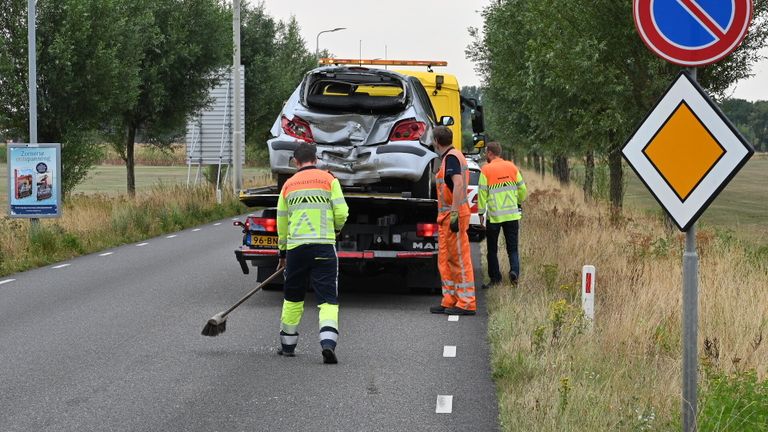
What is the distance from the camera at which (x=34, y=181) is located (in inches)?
691

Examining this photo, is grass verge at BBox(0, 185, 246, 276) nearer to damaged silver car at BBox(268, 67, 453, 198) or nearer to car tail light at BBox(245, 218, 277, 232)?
car tail light at BBox(245, 218, 277, 232)

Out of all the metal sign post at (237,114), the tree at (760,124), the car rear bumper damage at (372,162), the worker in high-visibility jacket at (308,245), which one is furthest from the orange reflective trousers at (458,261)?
the tree at (760,124)

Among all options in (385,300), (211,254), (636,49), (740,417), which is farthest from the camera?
(636,49)

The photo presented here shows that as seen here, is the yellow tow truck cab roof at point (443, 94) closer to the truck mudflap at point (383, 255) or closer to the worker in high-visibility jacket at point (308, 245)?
the truck mudflap at point (383, 255)

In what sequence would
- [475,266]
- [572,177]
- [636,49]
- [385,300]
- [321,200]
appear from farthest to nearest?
1. [572,177]
2. [636,49]
3. [475,266]
4. [385,300]
5. [321,200]

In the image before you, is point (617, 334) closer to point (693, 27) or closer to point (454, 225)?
point (454, 225)

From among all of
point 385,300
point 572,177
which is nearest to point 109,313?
point 385,300

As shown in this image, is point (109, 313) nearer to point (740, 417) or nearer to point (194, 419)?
point (194, 419)

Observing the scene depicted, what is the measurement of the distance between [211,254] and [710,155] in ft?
41.8

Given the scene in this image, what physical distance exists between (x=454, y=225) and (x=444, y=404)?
3962 millimetres

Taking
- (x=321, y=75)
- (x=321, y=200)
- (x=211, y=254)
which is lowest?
(x=211, y=254)

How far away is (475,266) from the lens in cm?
1552

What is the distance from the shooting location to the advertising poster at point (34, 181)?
57.3 ft

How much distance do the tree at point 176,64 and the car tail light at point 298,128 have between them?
57.3ft
